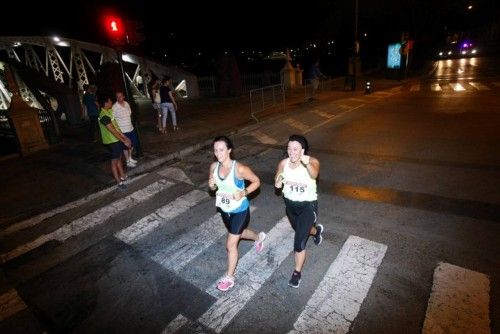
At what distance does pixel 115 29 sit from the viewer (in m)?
8.63

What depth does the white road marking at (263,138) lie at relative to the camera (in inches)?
442

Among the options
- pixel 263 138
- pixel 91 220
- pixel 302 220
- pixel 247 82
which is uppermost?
pixel 247 82

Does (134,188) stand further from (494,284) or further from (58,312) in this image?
(494,284)

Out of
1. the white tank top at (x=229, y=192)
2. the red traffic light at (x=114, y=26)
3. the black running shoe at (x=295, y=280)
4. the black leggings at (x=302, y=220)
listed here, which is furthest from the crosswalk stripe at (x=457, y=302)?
the red traffic light at (x=114, y=26)

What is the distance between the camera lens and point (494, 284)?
3900 mm

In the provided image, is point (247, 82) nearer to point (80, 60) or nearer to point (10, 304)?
point (80, 60)

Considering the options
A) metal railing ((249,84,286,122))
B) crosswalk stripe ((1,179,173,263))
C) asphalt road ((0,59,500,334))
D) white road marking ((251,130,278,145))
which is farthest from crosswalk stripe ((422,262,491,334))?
metal railing ((249,84,286,122))

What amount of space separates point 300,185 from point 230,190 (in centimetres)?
89

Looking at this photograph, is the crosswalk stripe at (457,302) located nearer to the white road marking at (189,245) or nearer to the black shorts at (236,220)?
the black shorts at (236,220)

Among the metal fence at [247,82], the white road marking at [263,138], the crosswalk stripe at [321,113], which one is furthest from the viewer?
the metal fence at [247,82]

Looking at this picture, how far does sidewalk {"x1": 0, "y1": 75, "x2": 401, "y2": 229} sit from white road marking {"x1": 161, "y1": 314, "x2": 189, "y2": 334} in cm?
477

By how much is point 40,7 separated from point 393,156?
32.4 metres

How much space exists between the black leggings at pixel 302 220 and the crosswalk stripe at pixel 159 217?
2951 millimetres

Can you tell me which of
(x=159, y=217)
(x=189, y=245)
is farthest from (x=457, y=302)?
(x=159, y=217)
